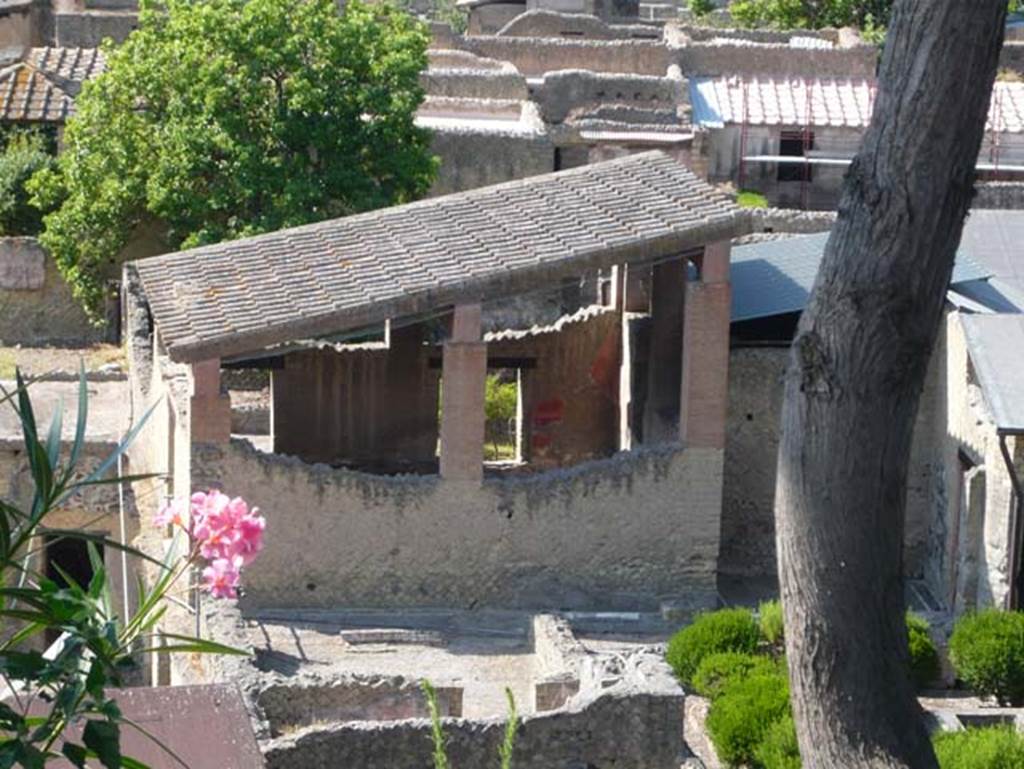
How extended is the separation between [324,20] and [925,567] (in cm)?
1108

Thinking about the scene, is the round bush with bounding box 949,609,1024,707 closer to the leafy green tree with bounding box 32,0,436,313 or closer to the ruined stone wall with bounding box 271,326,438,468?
the ruined stone wall with bounding box 271,326,438,468

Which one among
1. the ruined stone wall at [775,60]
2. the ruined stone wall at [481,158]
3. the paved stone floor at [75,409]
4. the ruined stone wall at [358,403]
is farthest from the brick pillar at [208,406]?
the ruined stone wall at [775,60]

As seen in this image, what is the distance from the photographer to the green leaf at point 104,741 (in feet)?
28.7

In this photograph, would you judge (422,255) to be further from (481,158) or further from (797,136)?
(797,136)

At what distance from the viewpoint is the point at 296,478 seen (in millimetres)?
20234

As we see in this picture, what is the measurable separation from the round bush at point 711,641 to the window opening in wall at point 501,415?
6.77m

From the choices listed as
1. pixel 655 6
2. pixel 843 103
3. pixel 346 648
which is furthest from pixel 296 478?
pixel 655 6

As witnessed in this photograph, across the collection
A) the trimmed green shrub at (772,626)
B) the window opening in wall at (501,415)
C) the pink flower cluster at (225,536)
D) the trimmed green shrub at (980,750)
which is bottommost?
the window opening in wall at (501,415)

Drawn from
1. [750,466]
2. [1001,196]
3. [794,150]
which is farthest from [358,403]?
[794,150]

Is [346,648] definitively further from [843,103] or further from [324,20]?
[843,103]

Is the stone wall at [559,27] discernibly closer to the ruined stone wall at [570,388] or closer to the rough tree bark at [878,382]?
the ruined stone wall at [570,388]

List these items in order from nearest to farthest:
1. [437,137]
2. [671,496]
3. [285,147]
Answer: [671,496] → [285,147] → [437,137]

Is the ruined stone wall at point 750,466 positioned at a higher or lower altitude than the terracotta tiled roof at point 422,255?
lower

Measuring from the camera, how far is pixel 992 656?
18.5 m
